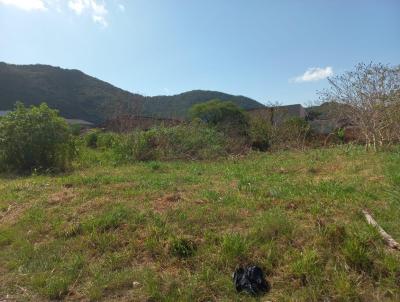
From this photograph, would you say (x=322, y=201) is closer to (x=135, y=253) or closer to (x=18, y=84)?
(x=135, y=253)

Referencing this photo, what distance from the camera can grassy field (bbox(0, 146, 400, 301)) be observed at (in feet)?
12.2

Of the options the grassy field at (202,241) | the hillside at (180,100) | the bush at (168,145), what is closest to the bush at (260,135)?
the bush at (168,145)

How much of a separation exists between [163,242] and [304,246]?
1.47 m

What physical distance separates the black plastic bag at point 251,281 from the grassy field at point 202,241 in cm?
7

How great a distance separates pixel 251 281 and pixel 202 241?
953mm

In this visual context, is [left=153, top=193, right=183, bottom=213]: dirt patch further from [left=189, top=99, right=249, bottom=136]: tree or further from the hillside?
the hillside

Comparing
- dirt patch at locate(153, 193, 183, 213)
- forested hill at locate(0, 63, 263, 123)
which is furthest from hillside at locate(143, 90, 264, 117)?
dirt patch at locate(153, 193, 183, 213)

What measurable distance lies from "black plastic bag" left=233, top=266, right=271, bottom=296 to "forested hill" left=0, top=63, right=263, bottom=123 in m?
36.6

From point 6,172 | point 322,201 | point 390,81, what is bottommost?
point 6,172

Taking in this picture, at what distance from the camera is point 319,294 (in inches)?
137

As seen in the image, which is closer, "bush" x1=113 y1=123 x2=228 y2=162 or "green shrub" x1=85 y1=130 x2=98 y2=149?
"bush" x1=113 y1=123 x2=228 y2=162

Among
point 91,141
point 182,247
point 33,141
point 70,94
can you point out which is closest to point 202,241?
point 182,247

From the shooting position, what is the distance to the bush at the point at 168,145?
535 inches

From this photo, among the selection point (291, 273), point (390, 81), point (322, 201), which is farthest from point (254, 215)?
point (390, 81)
